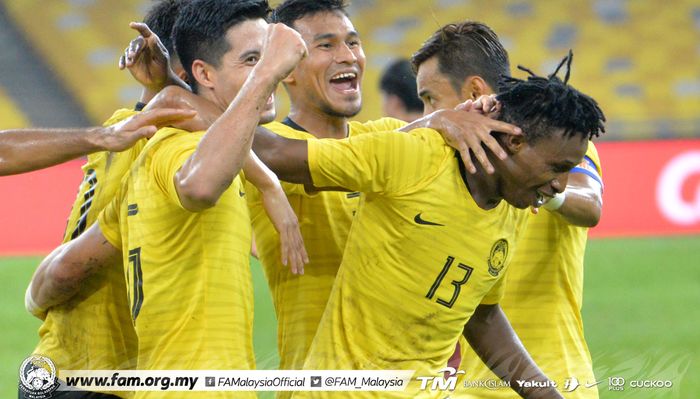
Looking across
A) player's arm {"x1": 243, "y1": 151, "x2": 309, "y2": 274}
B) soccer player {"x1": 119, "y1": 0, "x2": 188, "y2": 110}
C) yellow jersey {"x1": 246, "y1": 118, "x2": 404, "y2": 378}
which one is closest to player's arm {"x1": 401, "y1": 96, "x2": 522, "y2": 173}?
player's arm {"x1": 243, "y1": 151, "x2": 309, "y2": 274}

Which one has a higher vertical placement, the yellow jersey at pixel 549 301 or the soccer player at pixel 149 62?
the soccer player at pixel 149 62

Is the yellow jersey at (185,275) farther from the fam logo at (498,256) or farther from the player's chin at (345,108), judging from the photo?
the player's chin at (345,108)

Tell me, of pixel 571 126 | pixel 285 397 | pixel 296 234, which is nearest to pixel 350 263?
pixel 296 234

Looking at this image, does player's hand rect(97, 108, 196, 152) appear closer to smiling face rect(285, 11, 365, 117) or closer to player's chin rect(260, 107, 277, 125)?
player's chin rect(260, 107, 277, 125)

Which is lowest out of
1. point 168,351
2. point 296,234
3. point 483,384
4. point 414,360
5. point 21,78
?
point 483,384

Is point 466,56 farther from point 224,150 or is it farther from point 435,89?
point 224,150

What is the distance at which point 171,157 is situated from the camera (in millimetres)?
2826

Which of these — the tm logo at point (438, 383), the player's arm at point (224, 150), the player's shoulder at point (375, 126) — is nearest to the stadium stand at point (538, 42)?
the player's shoulder at point (375, 126)

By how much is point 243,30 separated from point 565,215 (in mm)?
1359

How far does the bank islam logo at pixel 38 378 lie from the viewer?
3.54 meters

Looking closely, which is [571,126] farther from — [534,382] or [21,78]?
[21,78]

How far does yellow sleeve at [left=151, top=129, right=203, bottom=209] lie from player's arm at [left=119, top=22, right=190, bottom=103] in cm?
44

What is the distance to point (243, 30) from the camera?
3277mm

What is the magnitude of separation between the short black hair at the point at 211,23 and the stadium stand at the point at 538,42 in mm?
13291
